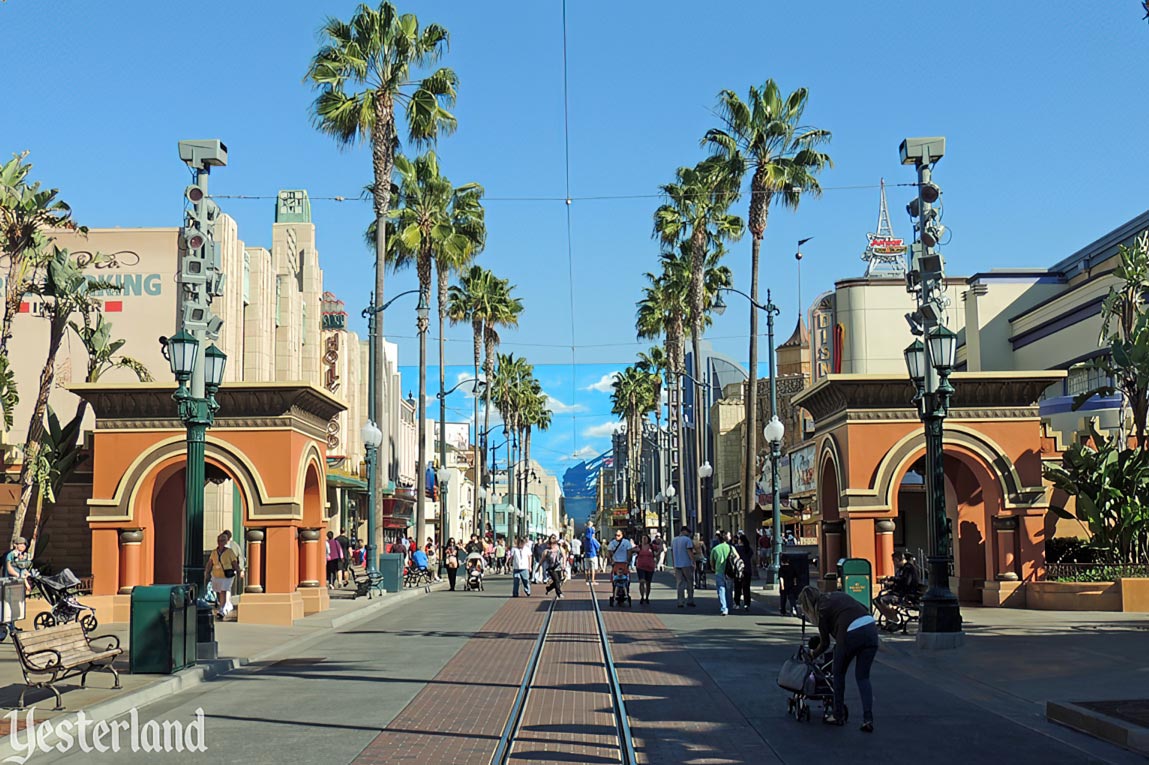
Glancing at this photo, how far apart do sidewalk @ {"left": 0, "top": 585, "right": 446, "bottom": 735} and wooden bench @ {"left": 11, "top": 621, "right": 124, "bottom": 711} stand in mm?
205

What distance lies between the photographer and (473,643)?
20953 millimetres

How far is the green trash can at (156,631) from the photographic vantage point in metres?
15.7

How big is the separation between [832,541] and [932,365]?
11479 millimetres

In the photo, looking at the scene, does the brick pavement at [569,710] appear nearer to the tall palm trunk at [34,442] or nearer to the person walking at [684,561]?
the person walking at [684,561]

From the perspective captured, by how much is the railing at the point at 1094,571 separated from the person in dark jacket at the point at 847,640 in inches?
642

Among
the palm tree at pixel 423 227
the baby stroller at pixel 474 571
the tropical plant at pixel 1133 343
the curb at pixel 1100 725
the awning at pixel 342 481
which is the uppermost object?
the palm tree at pixel 423 227

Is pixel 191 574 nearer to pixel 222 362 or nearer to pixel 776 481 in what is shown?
pixel 222 362

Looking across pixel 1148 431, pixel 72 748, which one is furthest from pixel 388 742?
pixel 1148 431

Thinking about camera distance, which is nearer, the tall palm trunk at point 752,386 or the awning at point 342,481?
the tall palm trunk at point 752,386

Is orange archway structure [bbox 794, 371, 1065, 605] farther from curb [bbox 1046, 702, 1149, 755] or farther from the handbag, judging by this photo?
the handbag

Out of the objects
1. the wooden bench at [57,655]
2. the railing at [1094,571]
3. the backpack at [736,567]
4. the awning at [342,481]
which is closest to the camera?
the wooden bench at [57,655]

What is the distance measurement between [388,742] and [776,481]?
881 inches

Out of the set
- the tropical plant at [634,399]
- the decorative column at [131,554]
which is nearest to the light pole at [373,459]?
the decorative column at [131,554]

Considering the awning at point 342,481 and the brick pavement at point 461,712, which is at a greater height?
the awning at point 342,481
